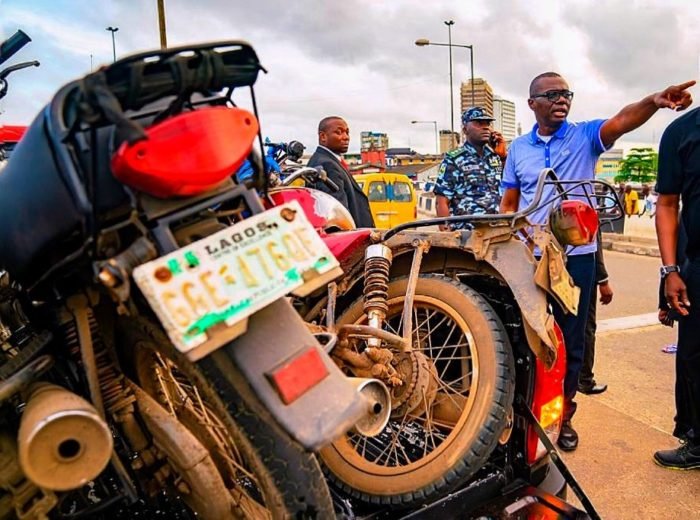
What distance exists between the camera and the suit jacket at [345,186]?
15.0 ft

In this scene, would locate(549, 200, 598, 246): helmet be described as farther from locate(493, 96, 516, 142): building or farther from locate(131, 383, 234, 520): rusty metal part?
locate(493, 96, 516, 142): building

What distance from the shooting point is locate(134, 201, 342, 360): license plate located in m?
1.04

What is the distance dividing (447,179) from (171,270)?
3.65 metres

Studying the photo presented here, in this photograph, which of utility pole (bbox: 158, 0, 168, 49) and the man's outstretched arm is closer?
the man's outstretched arm

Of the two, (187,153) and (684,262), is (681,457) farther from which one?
(187,153)

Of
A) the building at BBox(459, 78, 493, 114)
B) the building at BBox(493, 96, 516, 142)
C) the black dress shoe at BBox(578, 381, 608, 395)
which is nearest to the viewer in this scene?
the black dress shoe at BBox(578, 381, 608, 395)

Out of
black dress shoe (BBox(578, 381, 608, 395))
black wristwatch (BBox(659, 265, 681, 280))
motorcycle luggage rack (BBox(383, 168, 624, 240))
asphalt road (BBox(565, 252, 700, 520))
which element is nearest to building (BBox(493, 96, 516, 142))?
asphalt road (BBox(565, 252, 700, 520))

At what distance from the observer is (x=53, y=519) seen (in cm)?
149

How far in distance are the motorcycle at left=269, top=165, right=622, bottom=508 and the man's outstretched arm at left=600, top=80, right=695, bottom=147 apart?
2.83 feet

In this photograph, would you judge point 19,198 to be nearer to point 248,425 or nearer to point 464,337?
point 248,425

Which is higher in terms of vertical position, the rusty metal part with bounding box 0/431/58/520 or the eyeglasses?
the eyeglasses

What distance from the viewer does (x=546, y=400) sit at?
2.09 metres

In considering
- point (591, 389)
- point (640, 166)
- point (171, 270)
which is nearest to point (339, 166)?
point (591, 389)

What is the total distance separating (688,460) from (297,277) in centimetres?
274
